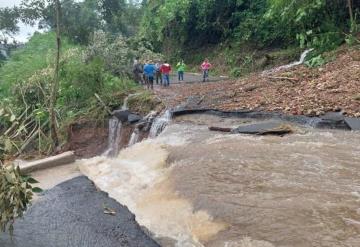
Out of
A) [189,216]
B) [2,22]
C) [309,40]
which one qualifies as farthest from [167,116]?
[2,22]

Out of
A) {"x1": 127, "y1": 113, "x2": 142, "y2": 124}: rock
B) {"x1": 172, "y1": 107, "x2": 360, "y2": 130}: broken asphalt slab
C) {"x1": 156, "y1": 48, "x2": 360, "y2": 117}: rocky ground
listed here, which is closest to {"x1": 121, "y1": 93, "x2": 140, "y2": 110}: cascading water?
{"x1": 127, "y1": 113, "x2": 142, "y2": 124}: rock

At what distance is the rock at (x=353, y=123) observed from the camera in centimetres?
869

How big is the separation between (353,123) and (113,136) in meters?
7.27

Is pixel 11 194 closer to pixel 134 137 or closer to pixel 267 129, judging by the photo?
pixel 267 129

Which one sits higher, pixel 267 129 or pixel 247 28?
pixel 247 28

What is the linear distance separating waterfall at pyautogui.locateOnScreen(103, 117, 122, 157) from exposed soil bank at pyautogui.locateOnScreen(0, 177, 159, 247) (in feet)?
16.6

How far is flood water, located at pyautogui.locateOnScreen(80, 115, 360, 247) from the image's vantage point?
16.6 feet

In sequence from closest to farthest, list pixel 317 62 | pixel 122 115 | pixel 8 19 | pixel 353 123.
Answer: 1. pixel 353 123
2. pixel 122 115
3. pixel 317 62
4. pixel 8 19

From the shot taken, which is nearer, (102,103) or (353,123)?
(353,123)

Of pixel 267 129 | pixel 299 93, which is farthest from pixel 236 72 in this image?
pixel 267 129

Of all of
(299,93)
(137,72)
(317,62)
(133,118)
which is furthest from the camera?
(137,72)

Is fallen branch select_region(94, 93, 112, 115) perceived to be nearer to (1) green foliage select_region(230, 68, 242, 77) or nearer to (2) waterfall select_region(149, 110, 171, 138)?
(2) waterfall select_region(149, 110, 171, 138)

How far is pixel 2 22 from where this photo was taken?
119 ft

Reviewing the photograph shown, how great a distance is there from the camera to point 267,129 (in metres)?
9.28
